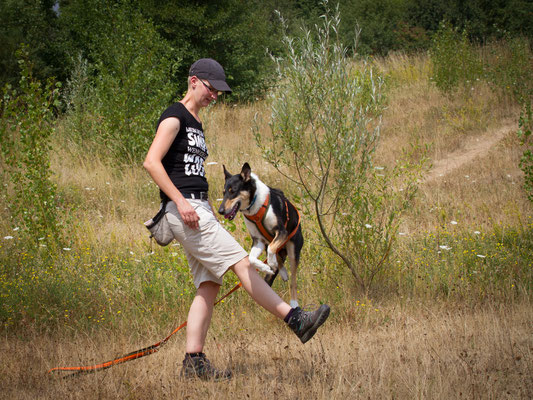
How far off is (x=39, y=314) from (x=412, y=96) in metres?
12.1

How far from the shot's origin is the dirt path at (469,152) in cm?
1041

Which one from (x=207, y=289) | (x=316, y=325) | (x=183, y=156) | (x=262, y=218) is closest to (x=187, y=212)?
(x=183, y=156)

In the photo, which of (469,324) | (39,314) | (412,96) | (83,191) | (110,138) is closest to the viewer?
(469,324)

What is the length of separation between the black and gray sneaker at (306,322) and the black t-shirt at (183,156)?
1.15 metres

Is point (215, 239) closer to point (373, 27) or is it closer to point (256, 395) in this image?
point (256, 395)

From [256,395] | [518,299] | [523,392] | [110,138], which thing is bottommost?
[518,299]

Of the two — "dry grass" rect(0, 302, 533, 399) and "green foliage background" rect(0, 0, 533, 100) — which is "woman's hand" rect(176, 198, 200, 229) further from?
"green foliage background" rect(0, 0, 533, 100)

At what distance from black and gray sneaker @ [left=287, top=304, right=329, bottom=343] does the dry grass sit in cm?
43

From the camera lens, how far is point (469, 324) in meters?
4.72

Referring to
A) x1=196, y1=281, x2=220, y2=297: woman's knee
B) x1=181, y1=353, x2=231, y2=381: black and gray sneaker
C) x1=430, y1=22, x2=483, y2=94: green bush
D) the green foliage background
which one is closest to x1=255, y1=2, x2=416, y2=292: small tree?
x1=196, y1=281, x2=220, y2=297: woman's knee

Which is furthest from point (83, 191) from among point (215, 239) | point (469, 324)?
point (469, 324)

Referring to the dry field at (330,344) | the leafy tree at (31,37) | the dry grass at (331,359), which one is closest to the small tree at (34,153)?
the dry field at (330,344)

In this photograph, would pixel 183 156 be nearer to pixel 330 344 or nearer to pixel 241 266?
pixel 241 266

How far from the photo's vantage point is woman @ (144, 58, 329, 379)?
3.42 m
